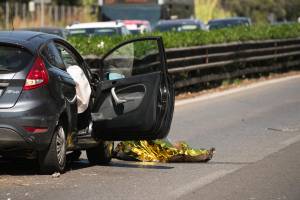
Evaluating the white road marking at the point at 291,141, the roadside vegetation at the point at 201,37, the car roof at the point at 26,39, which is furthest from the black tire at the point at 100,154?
the roadside vegetation at the point at 201,37

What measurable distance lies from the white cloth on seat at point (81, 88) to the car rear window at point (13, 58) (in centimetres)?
87

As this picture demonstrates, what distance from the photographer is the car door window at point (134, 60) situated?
33.0 feet

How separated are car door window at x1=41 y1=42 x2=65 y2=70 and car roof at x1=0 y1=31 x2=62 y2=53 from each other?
0.08m

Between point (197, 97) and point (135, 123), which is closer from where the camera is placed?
point (135, 123)

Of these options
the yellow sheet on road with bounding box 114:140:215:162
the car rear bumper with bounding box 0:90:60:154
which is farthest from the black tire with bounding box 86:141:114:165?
the car rear bumper with bounding box 0:90:60:154

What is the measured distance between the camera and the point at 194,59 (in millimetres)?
20422

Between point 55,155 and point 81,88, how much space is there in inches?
41.7

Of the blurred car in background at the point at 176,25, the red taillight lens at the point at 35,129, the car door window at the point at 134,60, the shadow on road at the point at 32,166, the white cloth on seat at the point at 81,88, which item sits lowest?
the blurred car in background at the point at 176,25

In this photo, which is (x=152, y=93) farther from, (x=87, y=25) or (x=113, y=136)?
(x=87, y=25)

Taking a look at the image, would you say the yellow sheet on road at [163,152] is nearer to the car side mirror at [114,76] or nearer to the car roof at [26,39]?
the car side mirror at [114,76]

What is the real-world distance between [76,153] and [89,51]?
6.47 meters

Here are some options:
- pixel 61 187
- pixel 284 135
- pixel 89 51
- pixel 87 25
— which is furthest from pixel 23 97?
pixel 87 25

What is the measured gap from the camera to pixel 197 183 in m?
8.74

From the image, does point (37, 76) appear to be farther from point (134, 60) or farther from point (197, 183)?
point (197, 183)
